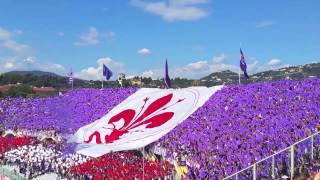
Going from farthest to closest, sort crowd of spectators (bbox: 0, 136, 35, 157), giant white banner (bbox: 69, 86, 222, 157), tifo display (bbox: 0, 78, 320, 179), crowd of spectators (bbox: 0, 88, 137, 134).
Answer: crowd of spectators (bbox: 0, 88, 137, 134) → crowd of spectators (bbox: 0, 136, 35, 157) → tifo display (bbox: 0, 78, 320, 179) → giant white banner (bbox: 69, 86, 222, 157)

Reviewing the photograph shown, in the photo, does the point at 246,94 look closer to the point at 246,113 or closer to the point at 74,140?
the point at 246,113

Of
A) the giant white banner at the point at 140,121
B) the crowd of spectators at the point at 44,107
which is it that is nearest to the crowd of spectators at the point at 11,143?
the crowd of spectators at the point at 44,107

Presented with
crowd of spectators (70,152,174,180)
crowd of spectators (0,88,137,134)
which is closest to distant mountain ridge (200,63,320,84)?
crowd of spectators (0,88,137,134)

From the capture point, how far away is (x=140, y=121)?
221 inches

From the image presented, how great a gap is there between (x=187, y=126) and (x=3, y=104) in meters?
28.4

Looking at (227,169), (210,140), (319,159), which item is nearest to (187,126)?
(210,140)

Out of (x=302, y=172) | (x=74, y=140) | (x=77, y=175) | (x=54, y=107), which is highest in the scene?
(x=54, y=107)

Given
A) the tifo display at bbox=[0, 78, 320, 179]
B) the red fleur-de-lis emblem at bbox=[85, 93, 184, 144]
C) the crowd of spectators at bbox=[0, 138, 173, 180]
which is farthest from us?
the crowd of spectators at bbox=[0, 138, 173, 180]

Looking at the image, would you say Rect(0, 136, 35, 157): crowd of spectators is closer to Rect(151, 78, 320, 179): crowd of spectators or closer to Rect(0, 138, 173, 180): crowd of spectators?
Rect(0, 138, 173, 180): crowd of spectators

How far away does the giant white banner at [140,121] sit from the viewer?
5332 millimetres

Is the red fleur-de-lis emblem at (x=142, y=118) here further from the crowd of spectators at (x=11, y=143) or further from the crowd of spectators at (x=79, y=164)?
the crowd of spectators at (x=11, y=143)

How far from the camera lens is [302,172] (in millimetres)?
13180

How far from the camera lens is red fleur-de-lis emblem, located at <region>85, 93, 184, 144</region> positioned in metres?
5.49

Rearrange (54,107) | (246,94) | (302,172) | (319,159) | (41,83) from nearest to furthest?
(54,107)
(302,172)
(319,159)
(246,94)
(41,83)
